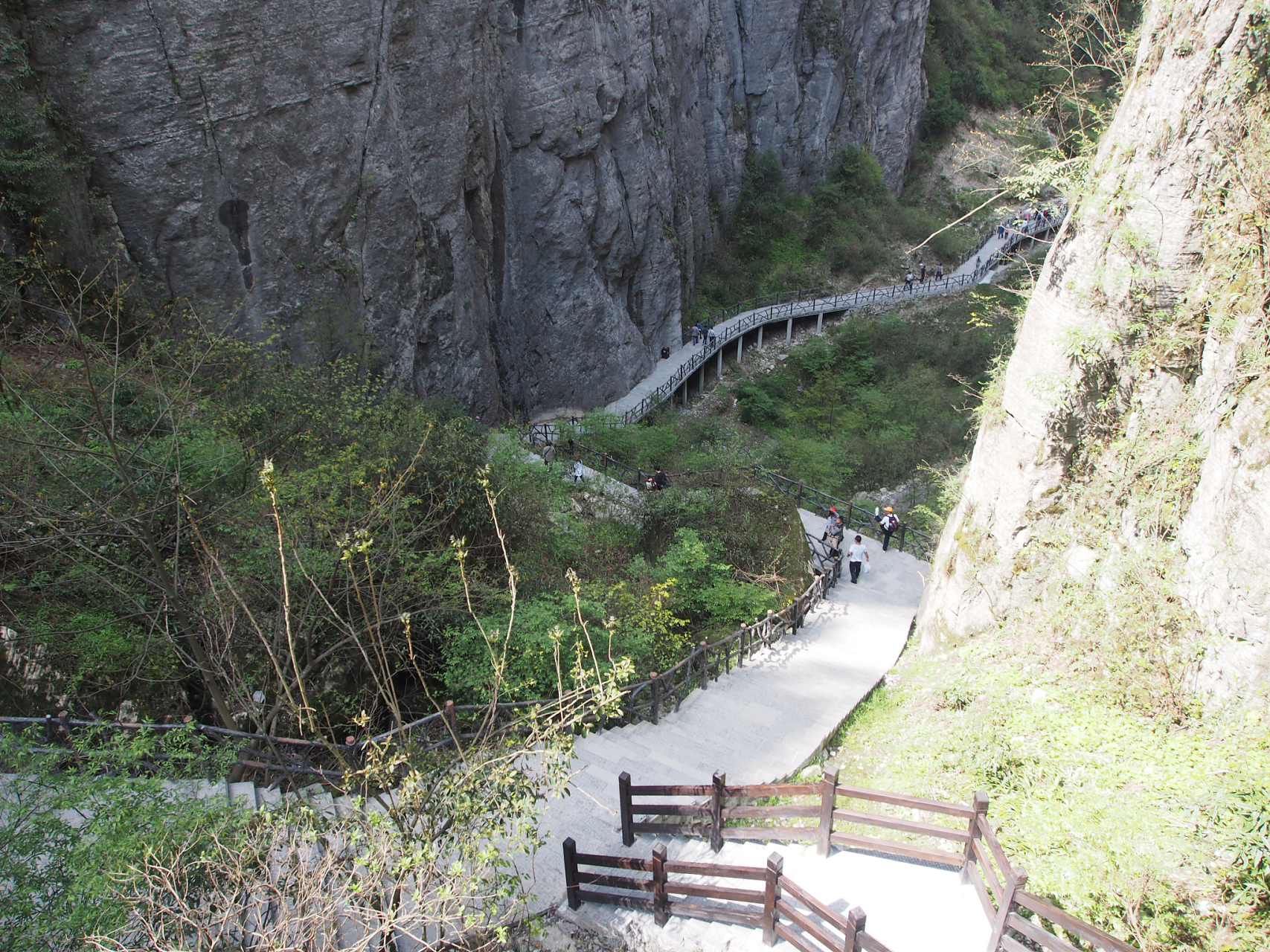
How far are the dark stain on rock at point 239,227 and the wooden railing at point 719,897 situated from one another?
15.7 metres

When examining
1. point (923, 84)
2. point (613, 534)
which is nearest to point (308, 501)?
point (613, 534)

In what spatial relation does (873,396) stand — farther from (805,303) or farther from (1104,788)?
(1104,788)

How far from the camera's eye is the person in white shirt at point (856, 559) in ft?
46.1

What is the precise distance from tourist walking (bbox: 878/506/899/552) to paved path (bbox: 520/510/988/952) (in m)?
1.22

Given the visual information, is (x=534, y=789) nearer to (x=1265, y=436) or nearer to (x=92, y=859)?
(x=92, y=859)

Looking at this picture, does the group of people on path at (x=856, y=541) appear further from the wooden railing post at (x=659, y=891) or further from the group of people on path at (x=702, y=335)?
the group of people on path at (x=702, y=335)

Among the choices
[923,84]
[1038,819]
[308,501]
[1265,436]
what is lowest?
[1038,819]

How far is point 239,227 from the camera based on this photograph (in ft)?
54.9

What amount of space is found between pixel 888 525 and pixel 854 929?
448 inches

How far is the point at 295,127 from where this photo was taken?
56.0 feet

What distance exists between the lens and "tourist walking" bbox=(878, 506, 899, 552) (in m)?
15.4

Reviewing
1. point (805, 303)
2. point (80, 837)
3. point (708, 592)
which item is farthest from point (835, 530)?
point (805, 303)

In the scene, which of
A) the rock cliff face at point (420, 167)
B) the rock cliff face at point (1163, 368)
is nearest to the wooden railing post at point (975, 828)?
the rock cliff face at point (1163, 368)

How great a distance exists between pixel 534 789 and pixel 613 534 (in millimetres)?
8974
